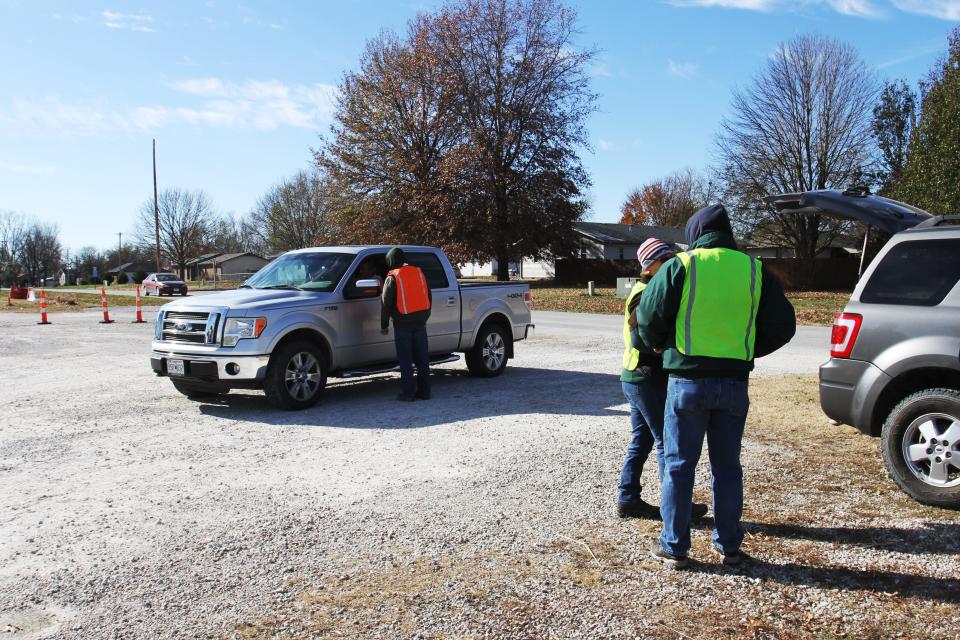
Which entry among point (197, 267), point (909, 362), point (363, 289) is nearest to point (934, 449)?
point (909, 362)

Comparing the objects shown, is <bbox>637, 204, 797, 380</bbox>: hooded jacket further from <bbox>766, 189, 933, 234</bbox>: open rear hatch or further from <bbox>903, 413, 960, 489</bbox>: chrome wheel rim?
<bbox>766, 189, 933, 234</bbox>: open rear hatch

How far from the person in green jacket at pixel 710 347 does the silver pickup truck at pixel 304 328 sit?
544 cm

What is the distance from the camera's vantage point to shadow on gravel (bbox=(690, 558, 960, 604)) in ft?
12.6

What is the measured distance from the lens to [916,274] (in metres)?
5.41

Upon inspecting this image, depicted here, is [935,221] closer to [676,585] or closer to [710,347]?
[710,347]

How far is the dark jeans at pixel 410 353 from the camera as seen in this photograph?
9.34m

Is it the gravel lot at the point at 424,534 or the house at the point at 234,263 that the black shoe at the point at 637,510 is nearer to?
the gravel lot at the point at 424,534

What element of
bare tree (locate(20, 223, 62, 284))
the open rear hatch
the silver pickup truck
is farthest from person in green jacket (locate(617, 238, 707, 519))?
bare tree (locate(20, 223, 62, 284))

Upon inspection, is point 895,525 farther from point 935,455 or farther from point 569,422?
point 569,422

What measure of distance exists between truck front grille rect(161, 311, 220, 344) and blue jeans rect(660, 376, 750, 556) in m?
5.95

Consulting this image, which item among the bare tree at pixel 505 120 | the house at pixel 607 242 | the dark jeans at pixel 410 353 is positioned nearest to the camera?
the dark jeans at pixel 410 353

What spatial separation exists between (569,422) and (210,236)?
95155 millimetres

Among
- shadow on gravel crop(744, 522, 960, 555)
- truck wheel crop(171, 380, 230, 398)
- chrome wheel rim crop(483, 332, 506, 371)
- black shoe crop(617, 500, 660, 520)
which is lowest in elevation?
shadow on gravel crop(744, 522, 960, 555)

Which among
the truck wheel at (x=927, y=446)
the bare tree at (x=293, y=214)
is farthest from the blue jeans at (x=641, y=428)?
the bare tree at (x=293, y=214)
